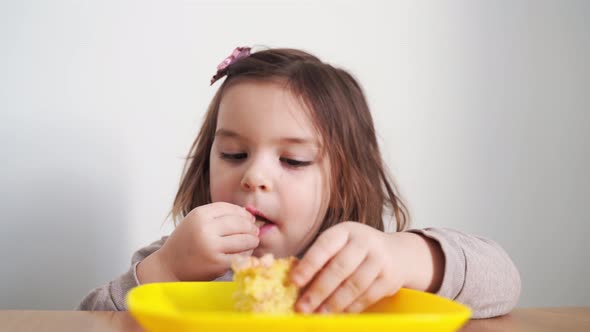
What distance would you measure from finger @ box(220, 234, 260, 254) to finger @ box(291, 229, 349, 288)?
286mm

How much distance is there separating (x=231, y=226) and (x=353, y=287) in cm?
31

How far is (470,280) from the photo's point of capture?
760 millimetres

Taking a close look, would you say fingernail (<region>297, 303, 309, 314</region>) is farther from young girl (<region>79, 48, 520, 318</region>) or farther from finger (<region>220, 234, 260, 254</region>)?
finger (<region>220, 234, 260, 254</region>)

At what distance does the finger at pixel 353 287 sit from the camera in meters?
0.52

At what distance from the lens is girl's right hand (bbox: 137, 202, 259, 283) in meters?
0.77

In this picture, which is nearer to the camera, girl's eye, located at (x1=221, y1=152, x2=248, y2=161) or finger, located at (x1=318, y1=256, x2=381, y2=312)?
finger, located at (x1=318, y1=256, x2=381, y2=312)

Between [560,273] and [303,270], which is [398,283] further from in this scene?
[560,273]

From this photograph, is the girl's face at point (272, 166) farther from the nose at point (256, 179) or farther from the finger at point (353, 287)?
the finger at point (353, 287)

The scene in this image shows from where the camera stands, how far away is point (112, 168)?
48.3 inches

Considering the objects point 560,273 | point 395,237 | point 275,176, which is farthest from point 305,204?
point 560,273

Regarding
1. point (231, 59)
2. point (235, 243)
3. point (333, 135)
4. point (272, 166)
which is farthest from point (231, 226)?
point (231, 59)

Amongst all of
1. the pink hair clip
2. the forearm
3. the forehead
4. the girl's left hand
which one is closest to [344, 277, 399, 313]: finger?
the girl's left hand

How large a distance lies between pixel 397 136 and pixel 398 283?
2.60 ft

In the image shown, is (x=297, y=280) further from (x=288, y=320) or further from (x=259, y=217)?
(x=259, y=217)
